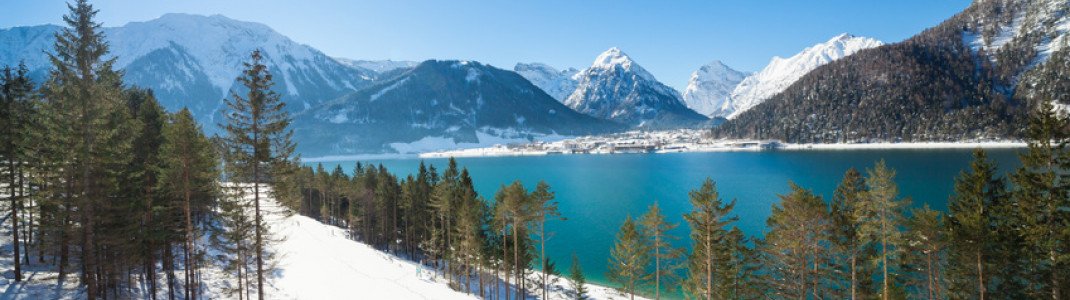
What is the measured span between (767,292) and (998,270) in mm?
14268

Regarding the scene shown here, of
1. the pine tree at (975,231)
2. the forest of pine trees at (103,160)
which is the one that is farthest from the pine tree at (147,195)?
the pine tree at (975,231)

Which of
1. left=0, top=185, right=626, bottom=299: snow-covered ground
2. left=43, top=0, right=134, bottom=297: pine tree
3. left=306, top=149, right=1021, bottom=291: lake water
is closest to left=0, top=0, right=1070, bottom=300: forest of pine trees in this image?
left=43, top=0, right=134, bottom=297: pine tree

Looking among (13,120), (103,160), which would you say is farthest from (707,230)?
(13,120)

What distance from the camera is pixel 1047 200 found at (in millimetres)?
20047

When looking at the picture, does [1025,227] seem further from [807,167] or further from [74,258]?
[807,167]

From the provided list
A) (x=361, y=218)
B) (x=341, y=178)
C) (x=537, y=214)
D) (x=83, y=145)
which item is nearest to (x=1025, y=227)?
(x=537, y=214)

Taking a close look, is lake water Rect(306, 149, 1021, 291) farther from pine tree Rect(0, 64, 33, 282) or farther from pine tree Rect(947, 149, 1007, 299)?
pine tree Rect(0, 64, 33, 282)

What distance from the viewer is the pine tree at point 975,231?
71.5 ft

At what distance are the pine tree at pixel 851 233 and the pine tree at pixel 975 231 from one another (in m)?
4.07

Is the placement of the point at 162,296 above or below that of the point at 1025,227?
below

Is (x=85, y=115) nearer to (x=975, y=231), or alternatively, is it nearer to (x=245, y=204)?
(x=245, y=204)

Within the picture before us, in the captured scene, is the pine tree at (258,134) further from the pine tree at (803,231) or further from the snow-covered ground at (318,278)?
the pine tree at (803,231)

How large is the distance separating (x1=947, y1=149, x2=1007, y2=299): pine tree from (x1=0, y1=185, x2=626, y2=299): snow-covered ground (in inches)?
1000

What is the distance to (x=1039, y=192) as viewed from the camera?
825 inches
